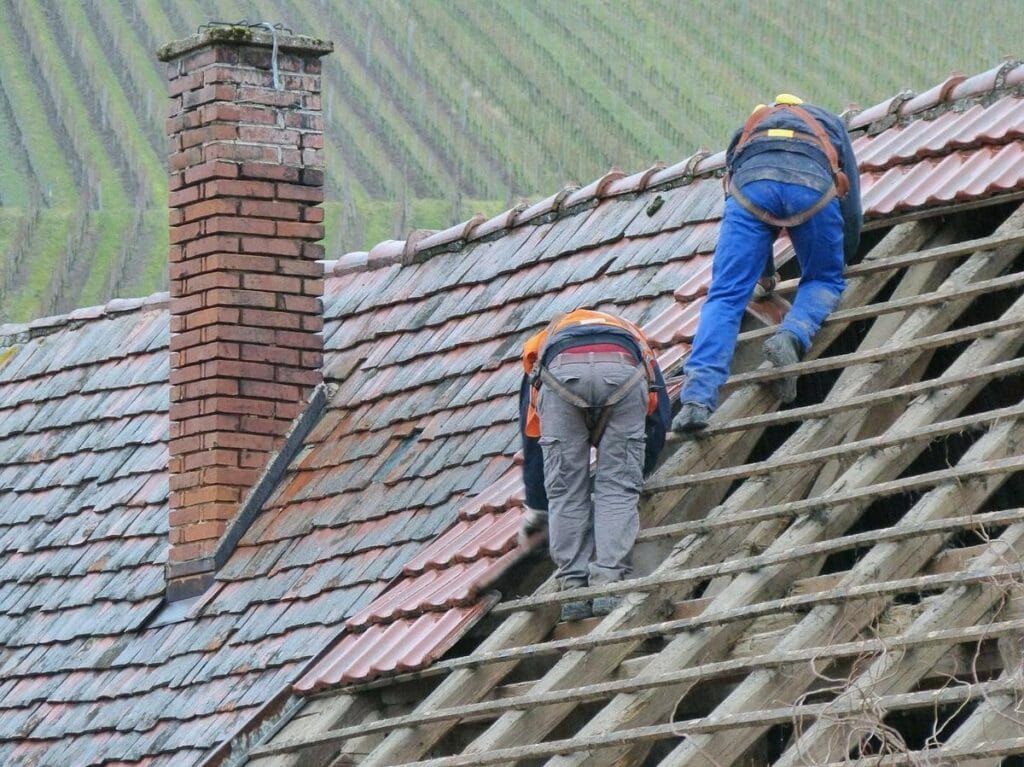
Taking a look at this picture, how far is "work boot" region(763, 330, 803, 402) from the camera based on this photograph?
7.18 metres

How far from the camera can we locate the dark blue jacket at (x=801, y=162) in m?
7.37

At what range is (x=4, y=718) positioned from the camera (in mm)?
9180

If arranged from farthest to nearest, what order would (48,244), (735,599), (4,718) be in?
(48,244)
(4,718)
(735,599)

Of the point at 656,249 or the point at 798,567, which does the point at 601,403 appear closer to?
the point at 798,567

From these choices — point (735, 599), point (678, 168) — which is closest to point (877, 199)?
point (678, 168)

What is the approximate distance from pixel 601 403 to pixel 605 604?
2.19ft

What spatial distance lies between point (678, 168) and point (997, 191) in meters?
2.14

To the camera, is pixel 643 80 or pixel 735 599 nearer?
pixel 735 599

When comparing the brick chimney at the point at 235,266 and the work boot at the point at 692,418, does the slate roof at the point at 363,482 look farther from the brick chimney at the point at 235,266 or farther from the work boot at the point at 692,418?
the work boot at the point at 692,418

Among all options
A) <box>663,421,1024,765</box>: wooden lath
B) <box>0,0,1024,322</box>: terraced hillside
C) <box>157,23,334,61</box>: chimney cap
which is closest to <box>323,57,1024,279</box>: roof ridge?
<box>157,23,334,61</box>: chimney cap

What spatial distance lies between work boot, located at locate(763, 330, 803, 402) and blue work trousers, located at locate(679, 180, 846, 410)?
0.03 metres

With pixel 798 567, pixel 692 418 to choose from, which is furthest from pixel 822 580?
pixel 692 418

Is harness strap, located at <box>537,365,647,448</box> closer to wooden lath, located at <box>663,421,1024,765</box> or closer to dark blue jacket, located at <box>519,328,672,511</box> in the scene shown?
dark blue jacket, located at <box>519,328,672,511</box>

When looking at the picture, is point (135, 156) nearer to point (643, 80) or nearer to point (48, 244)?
point (48, 244)
